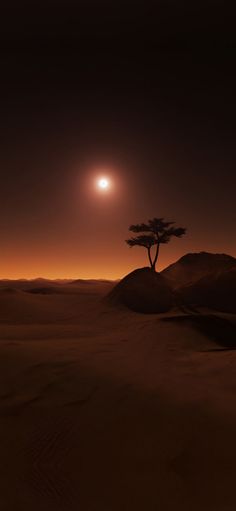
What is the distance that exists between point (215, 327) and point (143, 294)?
6.45m

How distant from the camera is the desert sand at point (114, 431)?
2.09 meters

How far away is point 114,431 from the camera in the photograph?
9.02 feet

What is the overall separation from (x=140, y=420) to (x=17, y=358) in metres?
2.40

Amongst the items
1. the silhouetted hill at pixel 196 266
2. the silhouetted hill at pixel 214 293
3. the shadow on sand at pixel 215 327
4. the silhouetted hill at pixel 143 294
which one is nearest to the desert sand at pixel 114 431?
the shadow on sand at pixel 215 327

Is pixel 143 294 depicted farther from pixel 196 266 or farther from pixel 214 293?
pixel 196 266

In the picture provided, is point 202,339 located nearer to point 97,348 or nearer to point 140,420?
point 97,348

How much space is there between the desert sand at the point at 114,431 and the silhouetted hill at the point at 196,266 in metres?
16.9

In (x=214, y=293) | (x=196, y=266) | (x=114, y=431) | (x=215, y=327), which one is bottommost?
(x=114, y=431)

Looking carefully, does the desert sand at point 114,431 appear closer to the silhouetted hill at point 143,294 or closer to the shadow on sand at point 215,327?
the shadow on sand at point 215,327

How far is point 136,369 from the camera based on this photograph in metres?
4.37

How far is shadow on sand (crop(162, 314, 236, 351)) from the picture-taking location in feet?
25.5

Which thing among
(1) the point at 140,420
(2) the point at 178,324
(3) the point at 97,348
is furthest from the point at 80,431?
(2) the point at 178,324

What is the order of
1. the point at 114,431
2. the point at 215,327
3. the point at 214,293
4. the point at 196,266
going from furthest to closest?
the point at 196,266 < the point at 214,293 < the point at 215,327 < the point at 114,431

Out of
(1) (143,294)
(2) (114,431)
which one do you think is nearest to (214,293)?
(1) (143,294)
